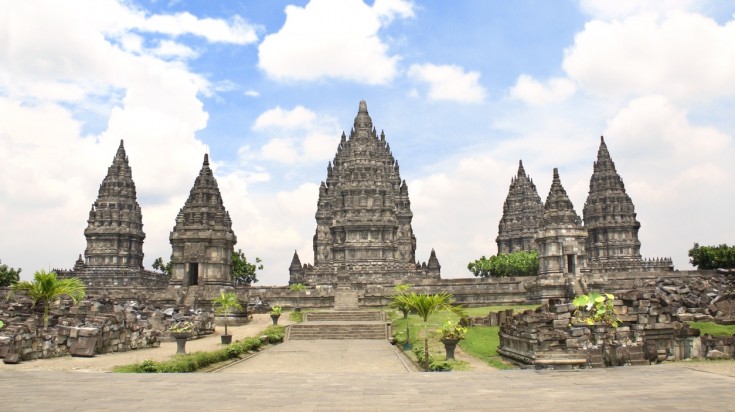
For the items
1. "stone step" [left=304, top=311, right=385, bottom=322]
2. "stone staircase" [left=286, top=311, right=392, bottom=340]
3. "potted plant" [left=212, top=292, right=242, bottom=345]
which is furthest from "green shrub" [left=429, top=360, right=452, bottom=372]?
"stone step" [left=304, top=311, right=385, bottom=322]

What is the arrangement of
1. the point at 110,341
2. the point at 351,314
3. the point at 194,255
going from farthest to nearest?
the point at 194,255 → the point at 351,314 → the point at 110,341

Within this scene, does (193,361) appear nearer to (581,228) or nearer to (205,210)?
(205,210)

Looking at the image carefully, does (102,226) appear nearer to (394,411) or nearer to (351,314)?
(351,314)

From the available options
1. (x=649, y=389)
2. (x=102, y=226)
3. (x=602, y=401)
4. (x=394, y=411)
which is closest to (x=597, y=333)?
(x=649, y=389)

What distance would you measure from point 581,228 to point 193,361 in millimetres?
33009

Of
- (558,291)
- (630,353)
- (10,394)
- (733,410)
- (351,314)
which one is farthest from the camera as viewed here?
(558,291)

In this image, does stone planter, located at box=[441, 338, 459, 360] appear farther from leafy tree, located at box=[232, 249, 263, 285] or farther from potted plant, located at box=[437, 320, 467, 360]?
leafy tree, located at box=[232, 249, 263, 285]

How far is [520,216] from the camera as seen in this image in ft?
302

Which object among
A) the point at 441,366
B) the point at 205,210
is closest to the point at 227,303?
the point at 441,366

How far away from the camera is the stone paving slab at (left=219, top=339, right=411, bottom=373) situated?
19562 mm

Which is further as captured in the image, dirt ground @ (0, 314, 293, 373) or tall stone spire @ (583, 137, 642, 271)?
tall stone spire @ (583, 137, 642, 271)

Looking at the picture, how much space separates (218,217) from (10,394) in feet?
115

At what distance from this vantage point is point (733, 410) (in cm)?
995

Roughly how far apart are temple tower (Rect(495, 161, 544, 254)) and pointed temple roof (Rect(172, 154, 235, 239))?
53.3m
